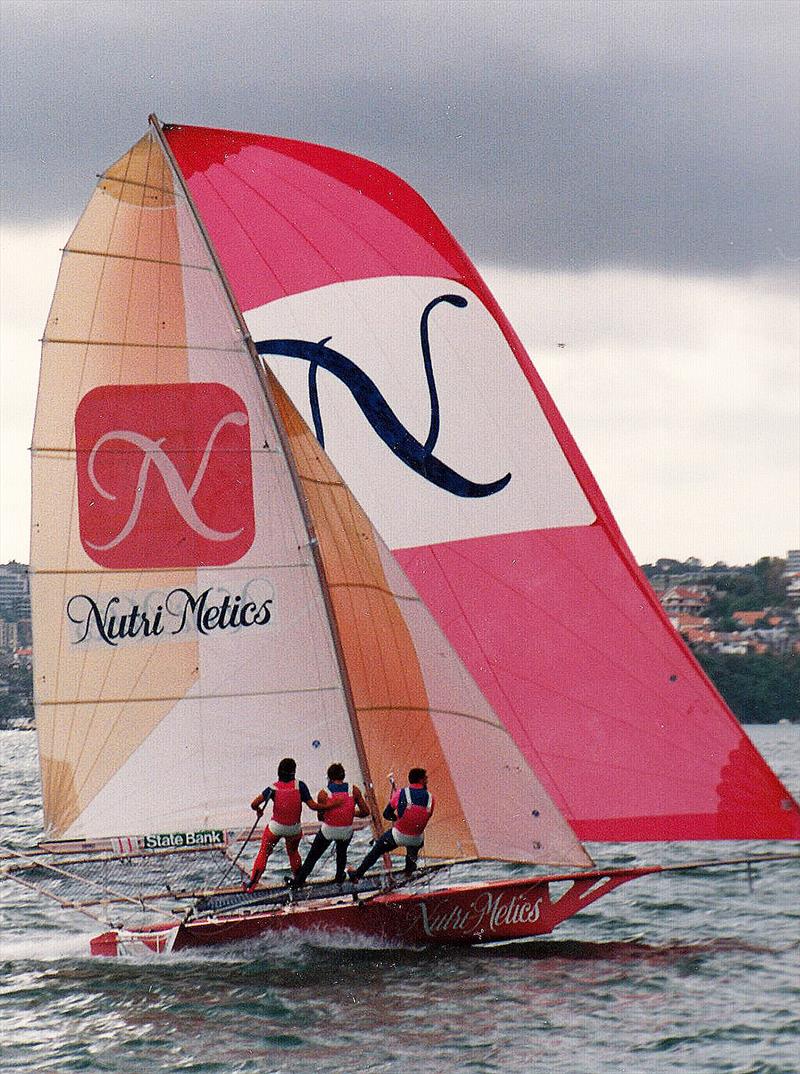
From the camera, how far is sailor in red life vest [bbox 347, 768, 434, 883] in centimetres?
1552

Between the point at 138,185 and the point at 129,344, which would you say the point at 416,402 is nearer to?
the point at 129,344

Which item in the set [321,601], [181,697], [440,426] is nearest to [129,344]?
[321,601]

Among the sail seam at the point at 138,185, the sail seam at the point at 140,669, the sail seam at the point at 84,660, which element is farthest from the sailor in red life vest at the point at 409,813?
the sail seam at the point at 138,185

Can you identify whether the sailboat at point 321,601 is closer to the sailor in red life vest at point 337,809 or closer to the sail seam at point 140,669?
the sail seam at point 140,669

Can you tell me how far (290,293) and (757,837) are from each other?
5.91 metres

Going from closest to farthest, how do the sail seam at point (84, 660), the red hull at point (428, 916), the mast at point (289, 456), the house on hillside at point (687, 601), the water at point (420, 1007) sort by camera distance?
the water at point (420, 1007) → the red hull at point (428, 916) → the sail seam at point (84, 660) → the mast at point (289, 456) → the house on hillside at point (687, 601)

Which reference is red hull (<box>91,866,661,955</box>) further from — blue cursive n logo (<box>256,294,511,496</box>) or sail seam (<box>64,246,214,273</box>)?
sail seam (<box>64,246,214,273</box>)

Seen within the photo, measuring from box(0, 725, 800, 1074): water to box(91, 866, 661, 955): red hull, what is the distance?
15 cm

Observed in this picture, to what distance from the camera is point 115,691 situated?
16109 mm

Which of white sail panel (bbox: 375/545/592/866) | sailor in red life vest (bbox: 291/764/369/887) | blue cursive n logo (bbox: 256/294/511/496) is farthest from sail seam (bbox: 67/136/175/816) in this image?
white sail panel (bbox: 375/545/592/866)

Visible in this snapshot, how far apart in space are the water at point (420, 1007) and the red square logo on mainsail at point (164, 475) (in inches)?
128

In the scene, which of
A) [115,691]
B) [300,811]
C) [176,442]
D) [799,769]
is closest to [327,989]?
[300,811]

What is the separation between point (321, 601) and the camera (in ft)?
53.5

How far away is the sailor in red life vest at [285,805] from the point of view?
15648 millimetres
